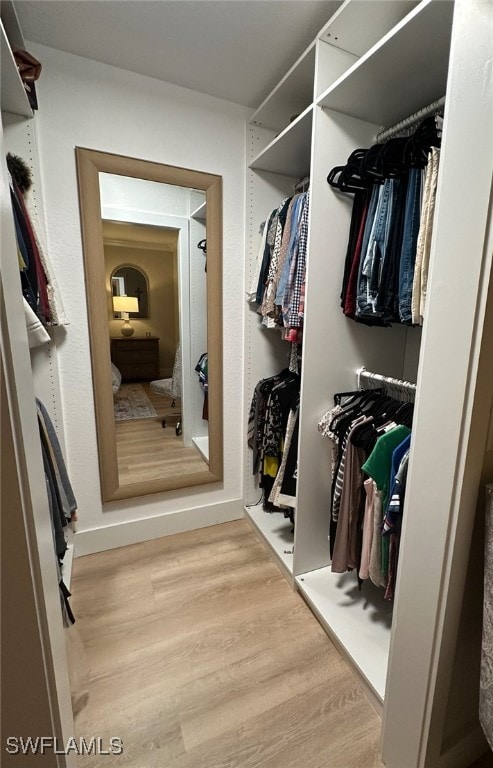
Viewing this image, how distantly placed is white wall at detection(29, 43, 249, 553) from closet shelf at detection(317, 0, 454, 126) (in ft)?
2.49

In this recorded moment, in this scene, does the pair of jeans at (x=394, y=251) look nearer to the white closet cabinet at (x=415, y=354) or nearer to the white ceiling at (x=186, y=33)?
the white closet cabinet at (x=415, y=354)

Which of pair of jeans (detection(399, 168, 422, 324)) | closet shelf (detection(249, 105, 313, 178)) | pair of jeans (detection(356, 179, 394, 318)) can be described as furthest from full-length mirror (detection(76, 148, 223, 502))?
pair of jeans (detection(399, 168, 422, 324))

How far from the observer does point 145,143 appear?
1664 mm

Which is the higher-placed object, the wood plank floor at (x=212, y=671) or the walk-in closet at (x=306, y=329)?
the walk-in closet at (x=306, y=329)

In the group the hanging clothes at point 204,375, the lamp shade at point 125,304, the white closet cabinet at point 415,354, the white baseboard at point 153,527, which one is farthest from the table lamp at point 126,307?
the white baseboard at point 153,527

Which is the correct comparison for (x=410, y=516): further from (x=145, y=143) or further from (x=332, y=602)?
(x=145, y=143)

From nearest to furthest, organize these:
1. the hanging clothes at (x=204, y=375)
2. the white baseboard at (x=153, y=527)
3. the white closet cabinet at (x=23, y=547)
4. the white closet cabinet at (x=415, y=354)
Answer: the white closet cabinet at (x=23, y=547), the white closet cabinet at (x=415, y=354), the white baseboard at (x=153, y=527), the hanging clothes at (x=204, y=375)

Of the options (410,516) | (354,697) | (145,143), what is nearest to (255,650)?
(354,697)

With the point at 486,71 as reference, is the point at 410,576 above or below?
below

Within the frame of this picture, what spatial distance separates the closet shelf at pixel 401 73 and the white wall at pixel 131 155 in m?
0.76

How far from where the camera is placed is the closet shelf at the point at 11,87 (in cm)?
108

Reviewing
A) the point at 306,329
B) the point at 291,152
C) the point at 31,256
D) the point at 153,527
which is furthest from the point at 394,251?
the point at 153,527

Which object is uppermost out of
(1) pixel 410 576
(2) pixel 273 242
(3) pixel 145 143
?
(3) pixel 145 143

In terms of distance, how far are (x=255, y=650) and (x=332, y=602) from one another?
40 centimetres
